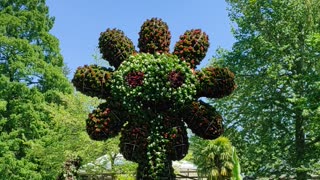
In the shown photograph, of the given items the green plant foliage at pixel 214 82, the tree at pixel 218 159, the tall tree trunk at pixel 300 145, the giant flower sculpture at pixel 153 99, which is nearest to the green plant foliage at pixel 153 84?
the giant flower sculpture at pixel 153 99

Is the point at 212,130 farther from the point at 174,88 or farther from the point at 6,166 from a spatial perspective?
the point at 6,166

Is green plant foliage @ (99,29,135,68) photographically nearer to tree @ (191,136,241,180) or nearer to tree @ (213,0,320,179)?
tree @ (191,136,241,180)

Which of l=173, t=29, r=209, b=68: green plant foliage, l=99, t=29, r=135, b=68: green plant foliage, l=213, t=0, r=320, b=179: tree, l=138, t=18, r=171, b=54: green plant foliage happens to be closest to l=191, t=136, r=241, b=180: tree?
l=213, t=0, r=320, b=179: tree

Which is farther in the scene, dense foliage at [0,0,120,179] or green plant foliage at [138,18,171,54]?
dense foliage at [0,0,120,179]

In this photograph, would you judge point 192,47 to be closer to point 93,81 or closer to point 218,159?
point 93,81

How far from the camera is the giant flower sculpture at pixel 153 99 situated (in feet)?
42.3

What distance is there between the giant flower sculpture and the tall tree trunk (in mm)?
11063

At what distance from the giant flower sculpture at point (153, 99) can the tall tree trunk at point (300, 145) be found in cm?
1106

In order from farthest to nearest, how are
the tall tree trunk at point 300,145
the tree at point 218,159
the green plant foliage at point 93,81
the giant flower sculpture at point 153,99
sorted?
the tall tree trunk at point 300,145 → the tree at point 218,159 → the green plant foliage at point 93,81 → the giant flower sculpture at point 153,99

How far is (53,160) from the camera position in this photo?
24.6 m

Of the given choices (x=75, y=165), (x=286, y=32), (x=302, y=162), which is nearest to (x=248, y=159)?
(x=302, y=162)

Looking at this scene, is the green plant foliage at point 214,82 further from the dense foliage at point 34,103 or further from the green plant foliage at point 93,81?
the dense foliage at point 34,103

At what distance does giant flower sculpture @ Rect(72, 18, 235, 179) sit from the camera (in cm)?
1289

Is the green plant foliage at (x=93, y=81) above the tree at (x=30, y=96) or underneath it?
underneath
